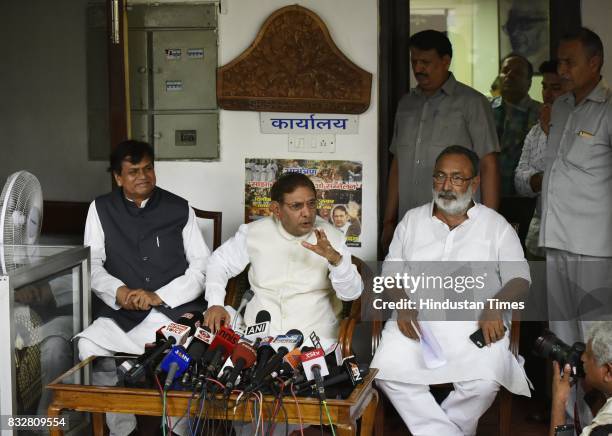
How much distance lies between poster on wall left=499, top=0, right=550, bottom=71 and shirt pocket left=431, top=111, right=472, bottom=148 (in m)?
0.97

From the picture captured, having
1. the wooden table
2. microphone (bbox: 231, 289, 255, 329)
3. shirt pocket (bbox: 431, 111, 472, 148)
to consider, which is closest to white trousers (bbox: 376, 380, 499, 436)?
the wooden table

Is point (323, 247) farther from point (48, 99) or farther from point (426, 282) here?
point (48, 99)

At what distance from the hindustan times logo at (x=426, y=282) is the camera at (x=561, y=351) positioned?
85 cm

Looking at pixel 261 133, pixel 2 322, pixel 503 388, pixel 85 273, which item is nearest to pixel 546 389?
pixel 503 388

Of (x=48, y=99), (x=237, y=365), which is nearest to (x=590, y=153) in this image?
(x=237, y=365)

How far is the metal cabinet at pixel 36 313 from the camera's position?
3.36 metres

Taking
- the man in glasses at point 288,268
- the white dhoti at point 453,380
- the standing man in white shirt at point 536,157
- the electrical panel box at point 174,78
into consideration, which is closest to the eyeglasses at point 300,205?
the man in glasses at point 288,268

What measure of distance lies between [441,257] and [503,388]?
Result: 684 mm

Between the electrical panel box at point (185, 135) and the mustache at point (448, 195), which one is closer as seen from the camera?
the mustache at point (448, 195)

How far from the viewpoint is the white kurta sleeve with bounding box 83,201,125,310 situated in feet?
14.3

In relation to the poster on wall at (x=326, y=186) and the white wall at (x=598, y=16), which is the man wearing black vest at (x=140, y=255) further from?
the white wall at (x=598, y=16)

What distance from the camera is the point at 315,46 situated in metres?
4.96

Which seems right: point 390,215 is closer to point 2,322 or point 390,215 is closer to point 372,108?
point 372,108

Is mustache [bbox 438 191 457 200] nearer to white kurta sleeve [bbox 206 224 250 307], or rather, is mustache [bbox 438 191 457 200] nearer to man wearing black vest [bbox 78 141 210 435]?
white kurta sleeve [bbox 206 224 250 307]
